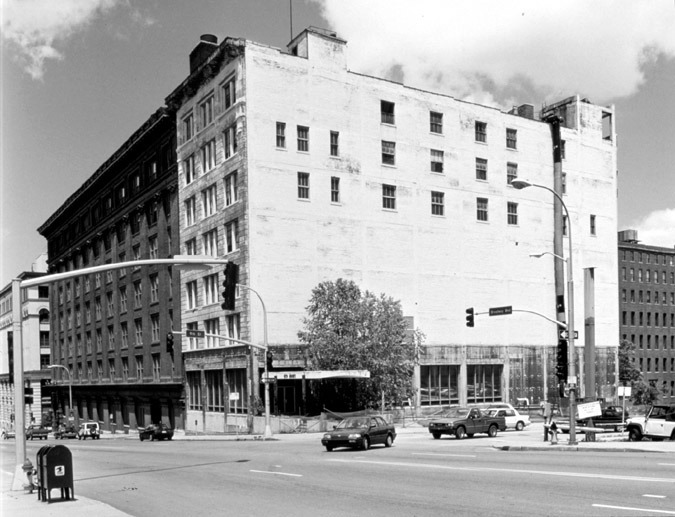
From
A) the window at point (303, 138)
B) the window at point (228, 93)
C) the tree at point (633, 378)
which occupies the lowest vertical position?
the tree at point (633, 378)

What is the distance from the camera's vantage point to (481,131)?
75.4 m

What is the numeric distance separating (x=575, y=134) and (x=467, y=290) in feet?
72.5

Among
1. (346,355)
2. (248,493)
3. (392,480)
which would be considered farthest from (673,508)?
(346,355)

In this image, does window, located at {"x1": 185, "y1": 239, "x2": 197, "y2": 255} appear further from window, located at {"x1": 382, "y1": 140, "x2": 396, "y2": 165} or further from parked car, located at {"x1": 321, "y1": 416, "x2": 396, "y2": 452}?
parked car, located at {"x1": 321, "y1": 416, "x2": 396, "y2": 452}

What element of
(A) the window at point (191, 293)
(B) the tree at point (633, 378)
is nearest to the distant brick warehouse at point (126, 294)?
(A) the window at point (191, 293)

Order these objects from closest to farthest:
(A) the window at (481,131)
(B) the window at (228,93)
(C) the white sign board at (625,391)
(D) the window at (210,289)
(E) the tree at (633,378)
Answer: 1. (C) the white sign board at (625,391)
2. (B) the window at (228,93)
3. (D) the window at (210,289)
4. (A) the window at (481,131)
5. (E) the tree at (633,378)

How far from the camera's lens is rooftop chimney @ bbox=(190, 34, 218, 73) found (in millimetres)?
70625

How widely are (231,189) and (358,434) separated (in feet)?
115

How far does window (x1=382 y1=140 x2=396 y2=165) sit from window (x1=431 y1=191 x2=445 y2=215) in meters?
5.18

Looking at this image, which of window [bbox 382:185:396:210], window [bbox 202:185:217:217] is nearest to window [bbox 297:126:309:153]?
window [bbox 382:185:396:210]

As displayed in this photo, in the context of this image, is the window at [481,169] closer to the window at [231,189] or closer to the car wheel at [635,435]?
the window at [231,189]

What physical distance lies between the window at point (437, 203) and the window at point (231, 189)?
18826 mm

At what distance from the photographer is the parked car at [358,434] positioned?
33000 mm

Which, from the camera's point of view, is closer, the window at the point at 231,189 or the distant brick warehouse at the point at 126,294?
the window at the point at 231,189
